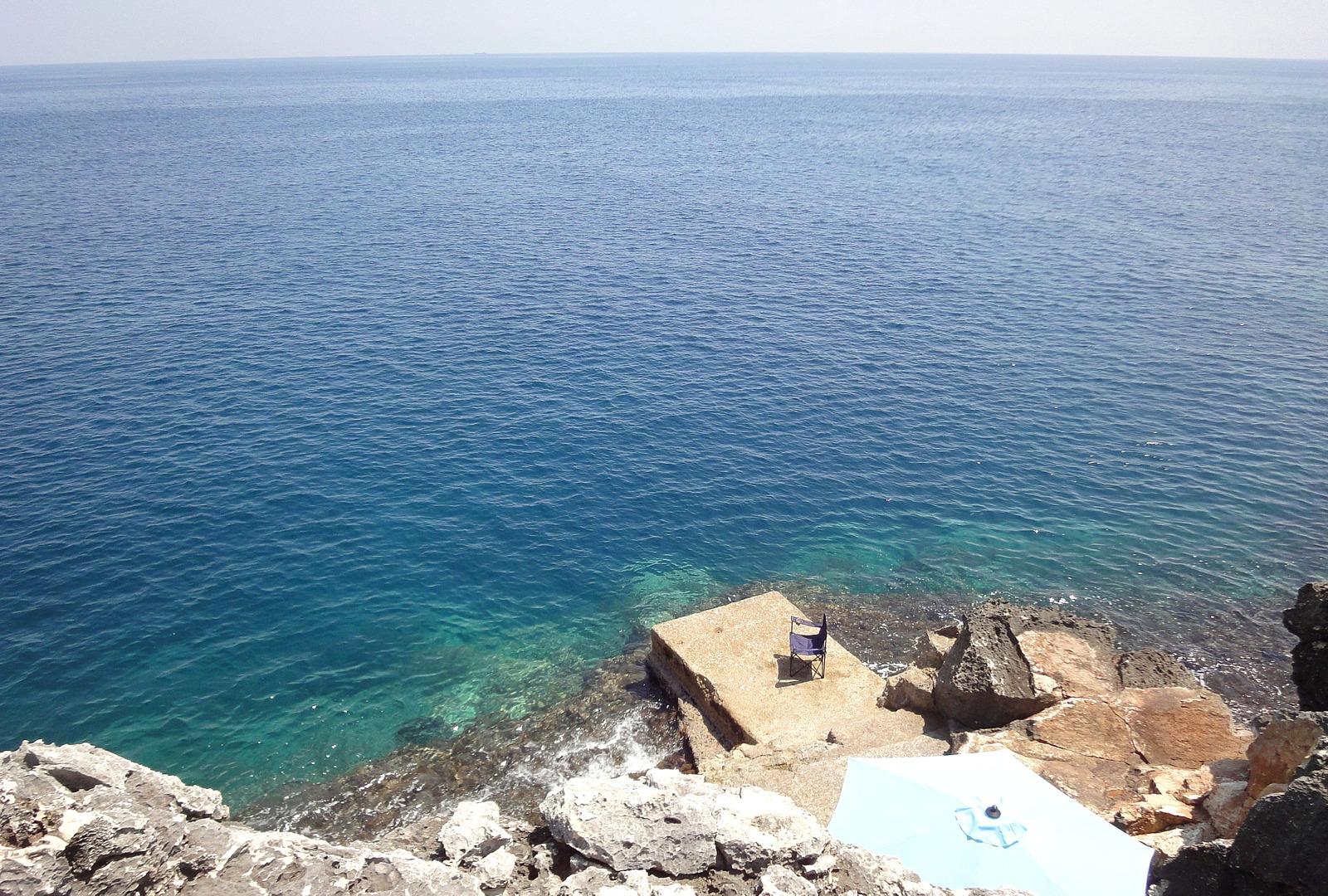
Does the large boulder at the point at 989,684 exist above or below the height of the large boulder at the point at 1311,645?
below

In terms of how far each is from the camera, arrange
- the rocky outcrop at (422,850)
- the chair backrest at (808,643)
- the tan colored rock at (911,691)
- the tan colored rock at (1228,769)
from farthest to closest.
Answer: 1. the chair backrest at (808,643)
2. the tan colored rock at (911,691)
3. the tan colored rock at (1228,769)
4. the rocky outcrop at (422,850)

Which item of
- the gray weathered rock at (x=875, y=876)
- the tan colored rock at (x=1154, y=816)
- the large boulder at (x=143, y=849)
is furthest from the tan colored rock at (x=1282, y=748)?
the large boulder at (x=143, y=849)

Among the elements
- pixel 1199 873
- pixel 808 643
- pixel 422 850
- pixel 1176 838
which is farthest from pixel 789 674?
pixel 422 850

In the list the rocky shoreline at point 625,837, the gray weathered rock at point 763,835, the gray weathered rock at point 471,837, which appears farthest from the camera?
the gray weathered rock at point 471,837

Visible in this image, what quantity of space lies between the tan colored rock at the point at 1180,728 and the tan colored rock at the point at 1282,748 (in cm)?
508

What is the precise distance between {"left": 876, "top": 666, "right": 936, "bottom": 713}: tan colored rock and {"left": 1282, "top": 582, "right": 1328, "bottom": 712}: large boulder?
8.94 metres

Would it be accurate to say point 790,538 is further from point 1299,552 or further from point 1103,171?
point 1103,171

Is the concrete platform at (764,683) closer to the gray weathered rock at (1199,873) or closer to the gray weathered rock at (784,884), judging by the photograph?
the gray weathered rock at (1199,873)

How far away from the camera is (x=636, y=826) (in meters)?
13.2

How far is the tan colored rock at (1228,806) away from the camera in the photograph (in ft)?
51.8

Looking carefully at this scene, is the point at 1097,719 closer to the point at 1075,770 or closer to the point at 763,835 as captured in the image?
the point at 1075,770

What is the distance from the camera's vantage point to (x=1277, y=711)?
1031 inches

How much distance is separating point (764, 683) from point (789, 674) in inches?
37.1

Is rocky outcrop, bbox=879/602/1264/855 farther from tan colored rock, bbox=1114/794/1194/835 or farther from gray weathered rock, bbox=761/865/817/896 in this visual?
gray weathered rock, bbox=761/865/817/896
